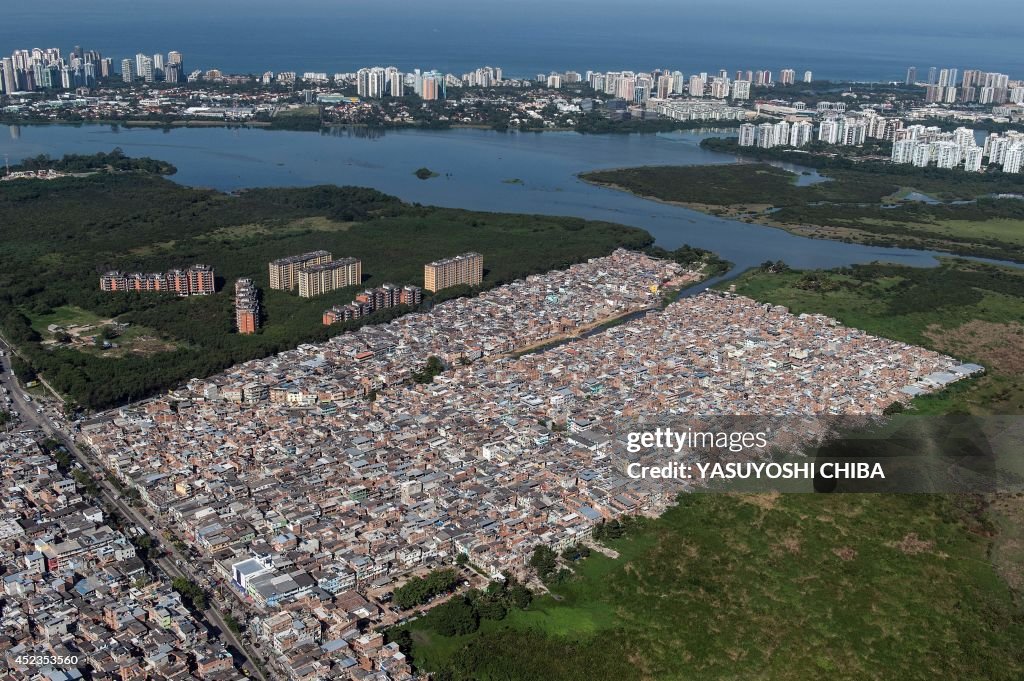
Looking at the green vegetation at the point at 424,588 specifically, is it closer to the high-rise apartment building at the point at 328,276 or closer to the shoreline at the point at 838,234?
the high-rise apartment building at the point at 328,276

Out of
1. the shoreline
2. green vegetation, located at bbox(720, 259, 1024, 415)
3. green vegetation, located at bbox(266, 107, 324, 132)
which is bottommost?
green vegetation, located at bbox(720, 259, 1024, 415)

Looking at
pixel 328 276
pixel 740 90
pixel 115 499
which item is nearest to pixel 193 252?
pixel 328 276

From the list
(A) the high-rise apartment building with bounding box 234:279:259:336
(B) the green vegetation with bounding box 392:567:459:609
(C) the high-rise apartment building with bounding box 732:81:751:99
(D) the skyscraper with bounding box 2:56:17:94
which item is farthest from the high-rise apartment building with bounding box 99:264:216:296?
(C) the high-rise apartment building with bounding box 732:81:751:99

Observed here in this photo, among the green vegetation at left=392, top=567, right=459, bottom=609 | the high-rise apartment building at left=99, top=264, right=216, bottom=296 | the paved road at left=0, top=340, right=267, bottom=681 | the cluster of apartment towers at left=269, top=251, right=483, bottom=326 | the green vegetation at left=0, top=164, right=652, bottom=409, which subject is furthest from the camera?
the high-rise apartment building at left=99, top=264, right=216, bottom=296

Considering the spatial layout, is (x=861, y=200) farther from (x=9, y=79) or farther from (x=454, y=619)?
(x=9, y=79)

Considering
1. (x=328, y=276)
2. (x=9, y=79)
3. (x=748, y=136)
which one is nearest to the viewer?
(x=328, y=276)

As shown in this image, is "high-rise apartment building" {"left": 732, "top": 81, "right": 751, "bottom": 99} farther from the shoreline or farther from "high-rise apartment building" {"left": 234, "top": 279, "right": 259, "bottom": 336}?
"high-rise apartment building" {"left": 234, "top": 279, "right": 259, "bottom": 336}
